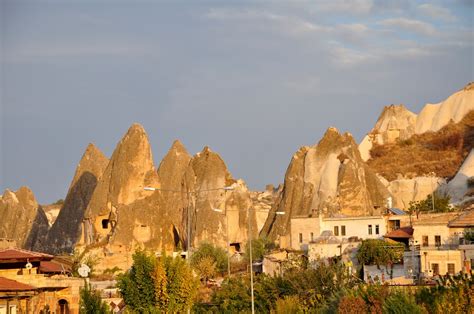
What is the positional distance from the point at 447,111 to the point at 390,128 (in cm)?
820

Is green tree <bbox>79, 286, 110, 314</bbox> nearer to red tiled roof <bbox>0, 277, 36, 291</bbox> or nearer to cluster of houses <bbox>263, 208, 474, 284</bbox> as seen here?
red tiled roof <bbox>0, 277, 36, 291</bbox>

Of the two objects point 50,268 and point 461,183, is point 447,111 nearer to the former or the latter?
point 461,183

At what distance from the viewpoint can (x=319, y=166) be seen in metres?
95.5

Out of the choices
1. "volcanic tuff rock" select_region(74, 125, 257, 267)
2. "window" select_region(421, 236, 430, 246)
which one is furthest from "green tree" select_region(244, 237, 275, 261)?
"window" select_region(421, 236, 430, 246)

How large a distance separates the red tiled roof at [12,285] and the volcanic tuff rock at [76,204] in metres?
65.6

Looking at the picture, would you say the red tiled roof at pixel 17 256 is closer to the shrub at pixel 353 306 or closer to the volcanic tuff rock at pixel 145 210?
the shrub at pixel 353 306

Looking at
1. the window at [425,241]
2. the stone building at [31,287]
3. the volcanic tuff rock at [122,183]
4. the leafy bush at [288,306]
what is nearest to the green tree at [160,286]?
the leafy bush at [288,306]

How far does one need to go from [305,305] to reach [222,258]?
30448mm

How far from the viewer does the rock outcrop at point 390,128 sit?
478ft

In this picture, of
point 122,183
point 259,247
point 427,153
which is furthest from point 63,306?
point 427,153

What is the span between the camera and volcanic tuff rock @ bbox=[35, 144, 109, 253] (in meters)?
109

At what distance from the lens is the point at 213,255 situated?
8306 centimetres

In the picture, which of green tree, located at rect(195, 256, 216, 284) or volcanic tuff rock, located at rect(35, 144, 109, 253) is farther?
volcanic tuff rock, located at rect(35, 144, 109, 253)

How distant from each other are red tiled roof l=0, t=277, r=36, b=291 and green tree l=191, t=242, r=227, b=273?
130 feet
